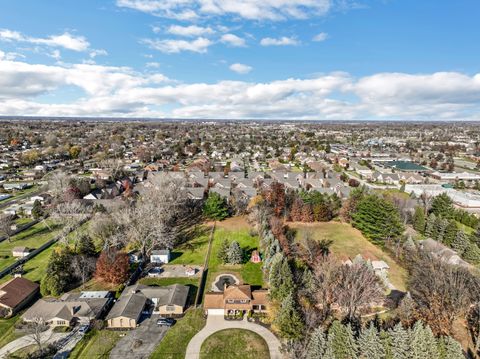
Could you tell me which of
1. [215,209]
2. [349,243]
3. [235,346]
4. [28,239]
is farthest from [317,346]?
[28,239]

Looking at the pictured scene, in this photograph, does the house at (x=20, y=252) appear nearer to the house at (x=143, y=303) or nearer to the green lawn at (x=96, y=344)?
the house at (x=143, y=303)

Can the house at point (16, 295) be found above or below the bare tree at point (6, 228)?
below

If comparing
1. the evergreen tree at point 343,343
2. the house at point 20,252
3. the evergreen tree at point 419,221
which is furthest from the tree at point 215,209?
the evergreen tree at point 343,343

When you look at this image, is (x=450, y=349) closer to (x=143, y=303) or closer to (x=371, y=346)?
(x=371, y=346)

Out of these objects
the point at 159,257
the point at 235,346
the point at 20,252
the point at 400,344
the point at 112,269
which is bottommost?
the point at 235,346

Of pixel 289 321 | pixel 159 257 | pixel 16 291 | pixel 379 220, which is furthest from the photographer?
pixel 379 220
